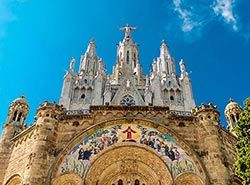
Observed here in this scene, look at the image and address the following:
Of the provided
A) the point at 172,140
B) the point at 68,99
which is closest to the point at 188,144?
the point at 172,140

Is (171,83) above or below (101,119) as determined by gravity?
above

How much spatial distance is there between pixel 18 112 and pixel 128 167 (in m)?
11.2

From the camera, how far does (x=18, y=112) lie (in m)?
27.1

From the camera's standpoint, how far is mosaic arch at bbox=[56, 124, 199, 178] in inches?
781

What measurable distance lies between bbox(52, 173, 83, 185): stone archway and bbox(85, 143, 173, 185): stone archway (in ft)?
2.58

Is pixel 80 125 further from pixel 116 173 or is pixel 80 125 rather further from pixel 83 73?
pixel 83 73

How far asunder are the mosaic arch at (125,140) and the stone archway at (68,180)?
0.79ft

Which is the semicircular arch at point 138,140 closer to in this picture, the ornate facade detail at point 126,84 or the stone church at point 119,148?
the stone church at point 119,148

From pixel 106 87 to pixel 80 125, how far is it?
25564 millimetres

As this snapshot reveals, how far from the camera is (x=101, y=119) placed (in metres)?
22.3

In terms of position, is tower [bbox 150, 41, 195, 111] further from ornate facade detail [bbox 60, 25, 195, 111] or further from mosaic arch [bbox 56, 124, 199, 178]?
mosaic arch [bbox 56, 124, 199, 178]

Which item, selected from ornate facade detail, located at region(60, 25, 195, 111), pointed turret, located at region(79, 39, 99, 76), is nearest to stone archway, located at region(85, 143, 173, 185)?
ornate facade detail, located at region(60, 25, 195, 111)

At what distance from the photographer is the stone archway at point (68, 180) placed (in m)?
19.5

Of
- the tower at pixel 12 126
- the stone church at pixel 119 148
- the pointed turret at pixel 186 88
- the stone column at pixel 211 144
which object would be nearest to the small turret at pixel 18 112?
the tower at pixel 12 126
